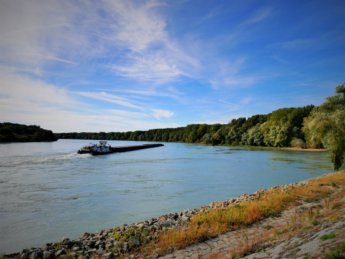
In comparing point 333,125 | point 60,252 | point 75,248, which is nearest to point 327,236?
point 75,248

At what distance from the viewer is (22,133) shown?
151 m

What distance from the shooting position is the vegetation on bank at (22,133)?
138 metres

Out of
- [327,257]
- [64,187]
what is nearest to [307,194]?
[327,257]

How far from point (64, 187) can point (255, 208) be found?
767 inches

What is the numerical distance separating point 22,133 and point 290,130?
131536 mm

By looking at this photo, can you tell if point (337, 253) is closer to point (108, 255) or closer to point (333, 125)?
point (108, 255)

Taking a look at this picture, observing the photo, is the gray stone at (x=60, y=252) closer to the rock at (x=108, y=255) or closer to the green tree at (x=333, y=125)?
the rock at (x=108, y=255)

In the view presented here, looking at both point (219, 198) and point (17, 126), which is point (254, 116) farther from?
point (17, 126)

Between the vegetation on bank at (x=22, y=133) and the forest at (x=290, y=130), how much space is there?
81786 millimetres

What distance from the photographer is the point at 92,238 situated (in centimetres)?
1195

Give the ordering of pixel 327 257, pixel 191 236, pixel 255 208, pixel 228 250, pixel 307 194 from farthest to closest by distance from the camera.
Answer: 1. pixel 307 194
2. pixel 255 208
3. pixel 191 236
4. pixel 228 250
5. pixel 327 257

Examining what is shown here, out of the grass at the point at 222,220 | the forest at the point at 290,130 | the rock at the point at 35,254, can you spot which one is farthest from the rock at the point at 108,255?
the forest at the point at 290,130

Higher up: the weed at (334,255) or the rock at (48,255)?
the weed at (334,255)

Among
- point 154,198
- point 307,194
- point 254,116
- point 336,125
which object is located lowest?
point 154,198
